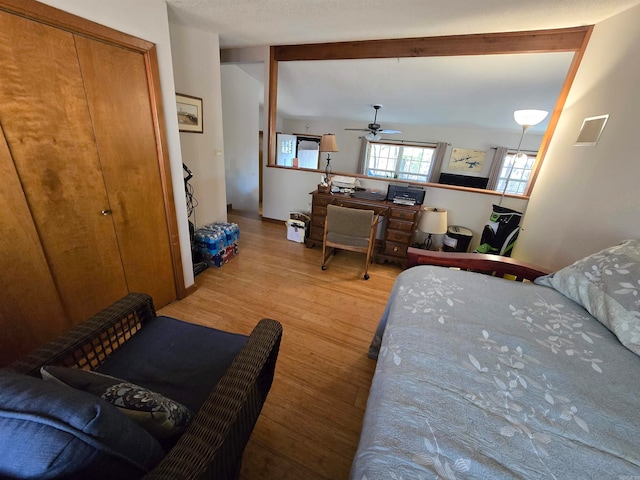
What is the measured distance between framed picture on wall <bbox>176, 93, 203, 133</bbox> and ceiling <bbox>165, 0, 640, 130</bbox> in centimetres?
59

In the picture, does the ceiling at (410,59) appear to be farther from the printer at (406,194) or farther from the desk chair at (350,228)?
the desk chair at (350,228)

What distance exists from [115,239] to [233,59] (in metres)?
3.05

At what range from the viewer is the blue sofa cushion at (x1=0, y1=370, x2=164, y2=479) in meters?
0.40

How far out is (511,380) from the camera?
0.78 meters

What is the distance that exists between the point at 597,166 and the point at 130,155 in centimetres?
298

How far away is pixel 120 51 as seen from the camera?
1383mm

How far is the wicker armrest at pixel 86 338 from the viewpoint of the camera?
0.82 metres

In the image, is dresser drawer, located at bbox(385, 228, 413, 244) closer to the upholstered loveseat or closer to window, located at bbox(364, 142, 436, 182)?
the upholstered loveseat

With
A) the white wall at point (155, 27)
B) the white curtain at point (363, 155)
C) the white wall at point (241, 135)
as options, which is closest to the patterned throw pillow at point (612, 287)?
the white wall at point (155, 27)

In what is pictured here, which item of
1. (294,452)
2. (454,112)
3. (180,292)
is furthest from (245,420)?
(454,112)

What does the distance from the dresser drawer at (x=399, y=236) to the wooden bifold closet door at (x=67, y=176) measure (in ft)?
7.42


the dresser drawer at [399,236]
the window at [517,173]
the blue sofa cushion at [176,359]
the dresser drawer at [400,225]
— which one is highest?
the window at [517,173]

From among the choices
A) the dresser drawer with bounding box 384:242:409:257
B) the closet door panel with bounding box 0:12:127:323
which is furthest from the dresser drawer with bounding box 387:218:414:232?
the closet door panel with bounding box 0:12:127:323

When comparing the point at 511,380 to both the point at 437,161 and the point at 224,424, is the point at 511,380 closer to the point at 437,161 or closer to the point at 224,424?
the point at 224,424
